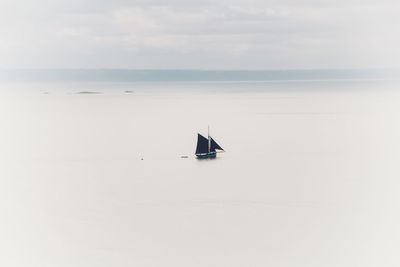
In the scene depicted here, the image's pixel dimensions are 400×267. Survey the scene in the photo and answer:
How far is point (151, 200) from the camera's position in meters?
31.5

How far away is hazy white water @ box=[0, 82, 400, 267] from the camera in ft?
76.9

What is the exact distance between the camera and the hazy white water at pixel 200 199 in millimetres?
23453

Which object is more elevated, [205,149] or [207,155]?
[205,149]

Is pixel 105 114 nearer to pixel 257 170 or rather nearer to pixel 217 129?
pixel 217 129

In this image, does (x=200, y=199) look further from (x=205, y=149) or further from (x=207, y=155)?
(x=205, y=149)

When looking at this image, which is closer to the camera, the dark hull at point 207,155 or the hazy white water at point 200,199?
the hazy white water at point 200,199

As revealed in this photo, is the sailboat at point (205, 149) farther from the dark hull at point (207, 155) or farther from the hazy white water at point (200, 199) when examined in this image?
the hazy white water at point (200, 199)

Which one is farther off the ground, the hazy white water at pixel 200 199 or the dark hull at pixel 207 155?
the dark hull at pixel 207 155

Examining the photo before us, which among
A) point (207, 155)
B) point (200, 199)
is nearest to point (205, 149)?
point (207, 155)

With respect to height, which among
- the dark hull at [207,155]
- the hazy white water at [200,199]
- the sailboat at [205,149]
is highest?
the sailboat at [205,149]

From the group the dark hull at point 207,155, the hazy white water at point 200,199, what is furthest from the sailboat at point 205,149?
the hazy white water at point 200,199

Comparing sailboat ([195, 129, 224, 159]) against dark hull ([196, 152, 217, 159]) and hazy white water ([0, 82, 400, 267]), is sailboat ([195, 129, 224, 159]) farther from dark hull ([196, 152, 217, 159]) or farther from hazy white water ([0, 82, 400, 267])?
hazy white water ([0, 82, 400, 267])

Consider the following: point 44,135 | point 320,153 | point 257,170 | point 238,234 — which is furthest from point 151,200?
point 44,135

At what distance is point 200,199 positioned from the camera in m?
31.5
